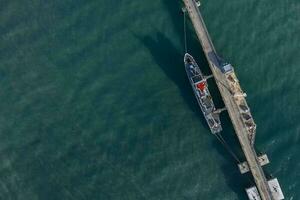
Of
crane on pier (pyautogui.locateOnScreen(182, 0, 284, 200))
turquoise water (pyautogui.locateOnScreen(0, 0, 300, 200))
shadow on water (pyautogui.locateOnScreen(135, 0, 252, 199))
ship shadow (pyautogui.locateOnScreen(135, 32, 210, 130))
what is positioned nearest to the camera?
crane on pier (pyautogui.locateOnScreen(182, 0, 284, 200))

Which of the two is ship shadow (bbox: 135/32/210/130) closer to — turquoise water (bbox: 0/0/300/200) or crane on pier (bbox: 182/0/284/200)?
turquoise water (bbox: 0/0/300/200)

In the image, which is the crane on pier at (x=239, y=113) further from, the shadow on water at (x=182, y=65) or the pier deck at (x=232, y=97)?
the shadow on water at (x=182, y=65)

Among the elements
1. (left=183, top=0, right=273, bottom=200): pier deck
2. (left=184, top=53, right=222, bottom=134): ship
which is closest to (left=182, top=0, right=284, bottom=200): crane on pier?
(left=183, top=0, right=273, bottom=200): pier deck

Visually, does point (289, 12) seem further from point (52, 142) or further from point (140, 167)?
point (52, 142)

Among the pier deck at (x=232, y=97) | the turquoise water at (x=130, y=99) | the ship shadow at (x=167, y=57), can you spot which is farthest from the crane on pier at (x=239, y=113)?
the ship shadow at (x=167, y=57)

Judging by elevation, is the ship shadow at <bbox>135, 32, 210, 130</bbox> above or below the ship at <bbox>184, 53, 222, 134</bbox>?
above

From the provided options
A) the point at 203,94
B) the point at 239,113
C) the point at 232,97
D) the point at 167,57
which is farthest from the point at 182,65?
the point at 239,113

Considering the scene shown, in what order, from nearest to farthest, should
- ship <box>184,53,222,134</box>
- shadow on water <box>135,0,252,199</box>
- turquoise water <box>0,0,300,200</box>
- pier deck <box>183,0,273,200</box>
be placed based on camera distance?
ship <box>184,53,222,134</box> < pier deck <box>183,0,273,200</box> < turquoise water <box>0,0,300,200</box> < shadow on water <box>135,0,252,199</box>
